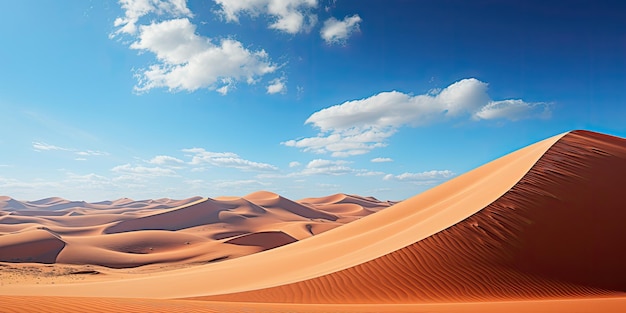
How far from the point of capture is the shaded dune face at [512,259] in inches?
380

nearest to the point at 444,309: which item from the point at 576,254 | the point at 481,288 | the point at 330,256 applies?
the point at 481,288

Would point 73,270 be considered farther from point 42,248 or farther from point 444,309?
point 444,309

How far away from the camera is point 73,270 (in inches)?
1048

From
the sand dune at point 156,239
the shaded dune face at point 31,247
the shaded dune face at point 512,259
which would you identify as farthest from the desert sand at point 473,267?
the shaded dune face at point 31,247

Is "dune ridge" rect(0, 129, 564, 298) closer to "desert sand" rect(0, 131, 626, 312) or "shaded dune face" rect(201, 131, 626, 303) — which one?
"desert sand" rect(0, 131, 626, 312)

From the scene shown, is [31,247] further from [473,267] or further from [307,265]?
[473,267]

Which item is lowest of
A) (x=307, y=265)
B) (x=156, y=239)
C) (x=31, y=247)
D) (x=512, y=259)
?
(x=31, y=247)

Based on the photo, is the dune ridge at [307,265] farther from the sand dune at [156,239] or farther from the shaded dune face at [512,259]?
the sand dune at [156,239]

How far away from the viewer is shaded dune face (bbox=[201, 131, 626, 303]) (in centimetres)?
966

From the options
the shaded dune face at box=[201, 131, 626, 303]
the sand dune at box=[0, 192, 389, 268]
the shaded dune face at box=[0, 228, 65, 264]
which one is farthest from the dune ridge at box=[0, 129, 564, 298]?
the shaded dune face at box=[0, 228, 65, 264]

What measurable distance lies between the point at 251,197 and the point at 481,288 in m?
95.5

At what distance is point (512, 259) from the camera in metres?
10.8

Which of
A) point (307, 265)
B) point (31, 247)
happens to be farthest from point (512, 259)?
point (31, 247)

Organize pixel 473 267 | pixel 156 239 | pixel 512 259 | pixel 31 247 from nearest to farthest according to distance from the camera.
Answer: pixel 473 267 < pixel 512 259 < pixel 31 247 < pixel 156 239
